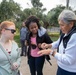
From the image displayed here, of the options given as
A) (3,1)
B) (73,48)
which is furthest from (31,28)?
(3,1)

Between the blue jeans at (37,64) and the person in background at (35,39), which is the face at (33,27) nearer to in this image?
the person in background at (35,39)

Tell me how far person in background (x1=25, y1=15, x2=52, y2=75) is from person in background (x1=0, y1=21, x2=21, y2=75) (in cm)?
99

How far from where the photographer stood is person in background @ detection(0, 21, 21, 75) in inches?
125

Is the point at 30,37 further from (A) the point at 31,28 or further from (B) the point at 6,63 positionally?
(B) the point at 6,63

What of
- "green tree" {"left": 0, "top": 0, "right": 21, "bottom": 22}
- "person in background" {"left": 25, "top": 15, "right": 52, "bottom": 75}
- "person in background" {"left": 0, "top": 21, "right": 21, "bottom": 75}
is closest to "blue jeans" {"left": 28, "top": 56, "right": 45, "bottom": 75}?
"person in background" {"left": 25, "top": 15, "right": 52, "bottom": 75}

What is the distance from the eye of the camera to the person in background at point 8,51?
10.4ft

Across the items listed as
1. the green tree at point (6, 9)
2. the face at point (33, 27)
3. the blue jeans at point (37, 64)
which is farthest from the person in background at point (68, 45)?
the green tree at point (6, 9)

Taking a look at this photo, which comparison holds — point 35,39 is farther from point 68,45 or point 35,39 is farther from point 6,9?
point 6,9

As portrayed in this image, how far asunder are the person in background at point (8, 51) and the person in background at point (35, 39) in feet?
3.26

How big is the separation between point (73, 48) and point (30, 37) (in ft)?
6.00

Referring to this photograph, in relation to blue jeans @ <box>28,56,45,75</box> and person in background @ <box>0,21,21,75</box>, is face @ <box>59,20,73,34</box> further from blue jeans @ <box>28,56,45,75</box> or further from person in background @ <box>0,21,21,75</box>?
blue jeans @ <box>28,56,45,75</box>

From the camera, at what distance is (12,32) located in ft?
10.9

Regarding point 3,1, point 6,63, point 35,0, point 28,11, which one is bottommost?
point 35,0

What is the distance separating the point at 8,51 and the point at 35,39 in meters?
1.33
